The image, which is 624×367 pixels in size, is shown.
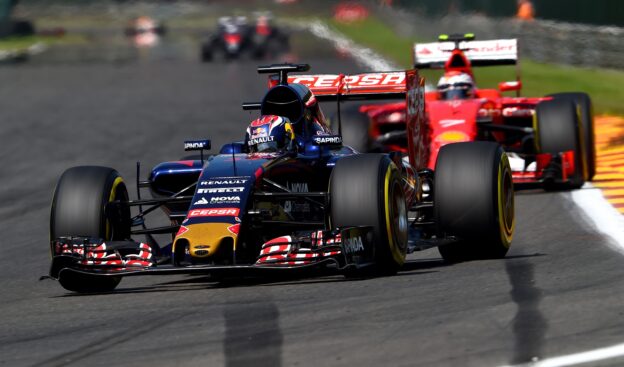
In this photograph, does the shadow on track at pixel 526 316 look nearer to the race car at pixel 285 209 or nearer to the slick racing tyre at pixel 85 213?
the race car at pixel 285 209

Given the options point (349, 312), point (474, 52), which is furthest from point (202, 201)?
point (474, 52)

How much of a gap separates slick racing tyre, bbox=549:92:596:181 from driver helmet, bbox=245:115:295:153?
5.83m

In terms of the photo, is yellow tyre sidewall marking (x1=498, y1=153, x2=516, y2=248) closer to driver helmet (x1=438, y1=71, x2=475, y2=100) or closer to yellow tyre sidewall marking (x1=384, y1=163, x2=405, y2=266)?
yellow tyre sidewall marking (x1=384, y1=163, x2=405, y2=266)

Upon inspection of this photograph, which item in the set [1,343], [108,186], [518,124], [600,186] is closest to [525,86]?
[518,124]

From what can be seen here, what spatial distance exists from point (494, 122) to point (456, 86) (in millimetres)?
1267

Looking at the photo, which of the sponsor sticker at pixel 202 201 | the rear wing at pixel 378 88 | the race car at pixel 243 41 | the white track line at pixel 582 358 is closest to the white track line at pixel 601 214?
the rear wing at pixel 378 88

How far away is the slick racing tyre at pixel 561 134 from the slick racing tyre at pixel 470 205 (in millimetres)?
5074

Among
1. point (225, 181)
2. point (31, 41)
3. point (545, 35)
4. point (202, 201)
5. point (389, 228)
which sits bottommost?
point (31, 41)

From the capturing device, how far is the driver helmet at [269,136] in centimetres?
1115

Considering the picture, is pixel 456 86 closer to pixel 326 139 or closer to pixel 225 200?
pixel 326 139

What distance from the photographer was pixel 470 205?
10617mm

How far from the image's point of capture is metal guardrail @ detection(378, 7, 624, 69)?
101 ft

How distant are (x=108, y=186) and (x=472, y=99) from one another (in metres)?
7.64

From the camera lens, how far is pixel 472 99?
56.7 feet
